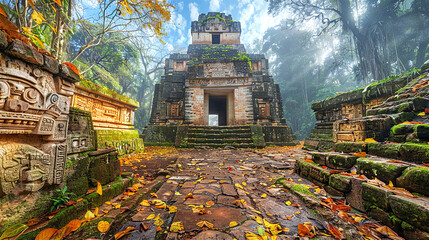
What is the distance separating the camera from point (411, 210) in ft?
3.69

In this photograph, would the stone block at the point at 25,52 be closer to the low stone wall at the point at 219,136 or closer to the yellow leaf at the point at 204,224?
the yellow leaf at the point at 204,224

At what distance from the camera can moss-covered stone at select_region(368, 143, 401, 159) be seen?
190cm

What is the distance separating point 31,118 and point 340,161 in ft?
11.7

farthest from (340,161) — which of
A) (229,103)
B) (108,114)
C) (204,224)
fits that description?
(229,103)

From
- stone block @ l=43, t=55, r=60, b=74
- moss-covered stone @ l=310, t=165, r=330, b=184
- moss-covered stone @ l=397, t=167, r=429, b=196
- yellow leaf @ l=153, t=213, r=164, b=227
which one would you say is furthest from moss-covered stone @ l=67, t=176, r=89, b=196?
moss-covered stone @ l=397, t=167, r=429, b=196

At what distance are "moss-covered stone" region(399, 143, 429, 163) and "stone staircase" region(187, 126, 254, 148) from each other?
5526mm

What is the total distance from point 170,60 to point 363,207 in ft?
47.2

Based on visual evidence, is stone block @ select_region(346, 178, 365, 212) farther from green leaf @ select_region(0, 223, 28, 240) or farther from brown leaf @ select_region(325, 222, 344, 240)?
green leaf @ select_region(0, 223, 28, 240)

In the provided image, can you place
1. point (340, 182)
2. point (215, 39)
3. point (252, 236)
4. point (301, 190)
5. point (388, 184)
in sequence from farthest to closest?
point (215, 39)
point (301, 190)
point (340, 182)
point (388, 184)
point (252, 236)

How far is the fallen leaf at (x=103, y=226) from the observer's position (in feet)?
4.12

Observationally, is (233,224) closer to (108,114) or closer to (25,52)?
(25,52)

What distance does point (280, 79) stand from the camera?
83.5 ft

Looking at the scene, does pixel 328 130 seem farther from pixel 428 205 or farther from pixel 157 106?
pixel 157 106

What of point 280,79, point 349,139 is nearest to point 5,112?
point 349,139
